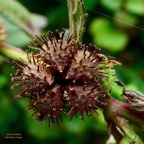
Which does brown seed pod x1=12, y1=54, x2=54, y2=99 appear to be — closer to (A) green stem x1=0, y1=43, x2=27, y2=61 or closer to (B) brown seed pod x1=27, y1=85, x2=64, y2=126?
(B) brown seed pod x1=27, y1=85, x2=64, y2=126

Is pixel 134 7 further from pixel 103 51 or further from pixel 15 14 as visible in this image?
pixel 15 14

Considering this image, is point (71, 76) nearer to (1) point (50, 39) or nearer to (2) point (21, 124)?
(1) point (50, 39)

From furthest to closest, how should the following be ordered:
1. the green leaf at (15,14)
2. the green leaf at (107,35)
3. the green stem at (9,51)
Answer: the green leaf at (107,35) → the green leaf at (15,14) → the green stem at (9,51)

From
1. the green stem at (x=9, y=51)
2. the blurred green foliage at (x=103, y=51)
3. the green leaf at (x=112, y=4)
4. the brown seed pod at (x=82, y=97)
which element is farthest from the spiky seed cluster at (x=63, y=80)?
the green leaf at (x=112, y=4)

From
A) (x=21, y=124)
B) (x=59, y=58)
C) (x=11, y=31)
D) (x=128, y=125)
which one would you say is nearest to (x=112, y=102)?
(x=128, y=125)

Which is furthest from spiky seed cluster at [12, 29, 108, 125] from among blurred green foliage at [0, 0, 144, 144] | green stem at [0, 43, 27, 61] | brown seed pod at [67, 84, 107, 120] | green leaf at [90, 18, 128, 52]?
green leaf at [90, 18, 128, 52]

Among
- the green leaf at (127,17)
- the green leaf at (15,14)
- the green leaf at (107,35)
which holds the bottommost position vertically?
the green leaf at (15,14)

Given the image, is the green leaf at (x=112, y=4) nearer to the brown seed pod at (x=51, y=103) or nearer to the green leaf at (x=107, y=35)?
the green leaf at (x=107, y=35)
